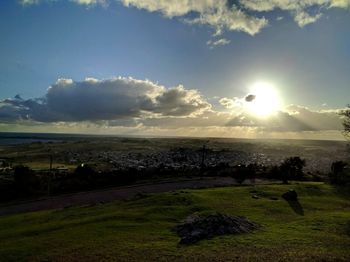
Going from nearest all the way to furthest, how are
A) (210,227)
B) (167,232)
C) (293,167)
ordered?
(210,227)
(167,232)
(293,167)

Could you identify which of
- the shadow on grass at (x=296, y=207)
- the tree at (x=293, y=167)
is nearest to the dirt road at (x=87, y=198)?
the tree at (x=293, y=167)

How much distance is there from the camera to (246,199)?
47.4 meters

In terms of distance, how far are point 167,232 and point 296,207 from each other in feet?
65.7

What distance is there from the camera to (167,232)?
3091 centimetres

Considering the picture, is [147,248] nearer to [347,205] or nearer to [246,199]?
[246,199]

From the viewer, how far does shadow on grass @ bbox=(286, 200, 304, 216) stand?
40.9 metres

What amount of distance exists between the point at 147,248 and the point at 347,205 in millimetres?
31712

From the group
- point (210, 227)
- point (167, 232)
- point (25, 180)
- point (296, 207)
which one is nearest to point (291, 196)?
point (296, 207)

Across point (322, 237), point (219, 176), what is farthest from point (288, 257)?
point (219, 176)

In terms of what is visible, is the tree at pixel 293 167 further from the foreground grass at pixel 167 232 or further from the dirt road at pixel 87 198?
the foreground grass at pixel 167 232

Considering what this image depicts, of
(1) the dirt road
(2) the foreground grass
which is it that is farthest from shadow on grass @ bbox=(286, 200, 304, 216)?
(1) the dirt road

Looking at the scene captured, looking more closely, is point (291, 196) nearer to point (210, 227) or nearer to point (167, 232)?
point (210, 227)

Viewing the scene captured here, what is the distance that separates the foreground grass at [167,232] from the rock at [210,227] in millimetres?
799

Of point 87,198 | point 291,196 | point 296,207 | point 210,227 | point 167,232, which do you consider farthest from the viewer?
point 87,198
